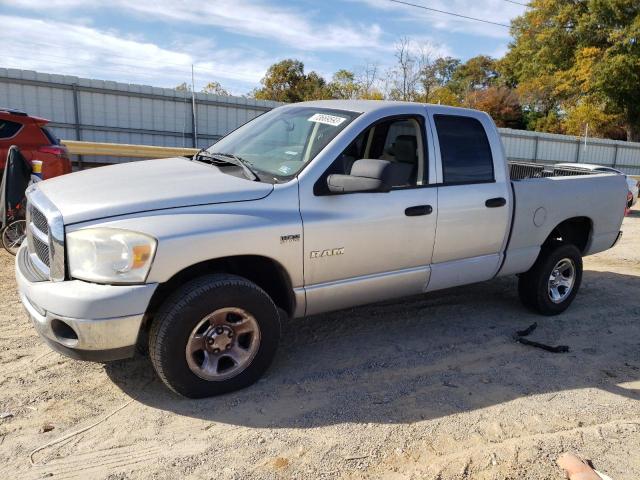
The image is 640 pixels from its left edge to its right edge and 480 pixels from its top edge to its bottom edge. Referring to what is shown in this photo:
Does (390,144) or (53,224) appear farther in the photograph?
(390,144)

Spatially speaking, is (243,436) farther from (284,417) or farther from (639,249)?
(639,249)

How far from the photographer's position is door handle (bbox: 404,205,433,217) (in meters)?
4.15

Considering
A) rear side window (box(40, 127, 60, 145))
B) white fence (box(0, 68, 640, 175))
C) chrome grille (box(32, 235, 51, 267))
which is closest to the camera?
chrome grille (box(32, 235, 51, 267))

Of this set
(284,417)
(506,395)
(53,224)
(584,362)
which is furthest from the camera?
(584,362)

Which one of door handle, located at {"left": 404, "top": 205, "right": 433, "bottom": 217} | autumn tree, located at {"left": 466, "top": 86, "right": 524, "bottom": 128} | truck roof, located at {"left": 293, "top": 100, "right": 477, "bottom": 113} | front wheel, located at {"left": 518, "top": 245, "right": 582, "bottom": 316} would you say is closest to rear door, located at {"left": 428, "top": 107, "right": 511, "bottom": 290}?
door handle, located at {"left": 404, "top": 205, "right": 433, "bottom": 217}

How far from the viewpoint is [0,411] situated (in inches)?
131

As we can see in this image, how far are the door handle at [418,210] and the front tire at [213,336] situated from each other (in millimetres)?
1289

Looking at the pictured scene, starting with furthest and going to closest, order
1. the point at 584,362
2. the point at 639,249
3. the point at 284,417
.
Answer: the point at 639,249, the point at 584,362, the point at 284,417

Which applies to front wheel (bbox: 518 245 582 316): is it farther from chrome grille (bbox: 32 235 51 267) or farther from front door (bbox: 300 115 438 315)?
chrome grille (bbox: 32 235 51 267)

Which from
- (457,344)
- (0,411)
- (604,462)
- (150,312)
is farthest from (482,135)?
(0,411)

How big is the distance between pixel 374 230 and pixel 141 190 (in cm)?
163

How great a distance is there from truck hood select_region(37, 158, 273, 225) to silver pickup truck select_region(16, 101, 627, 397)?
0.04 feet

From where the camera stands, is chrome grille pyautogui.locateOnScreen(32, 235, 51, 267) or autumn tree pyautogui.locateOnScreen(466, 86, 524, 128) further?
autumn tree pyautogui.locateOnScreen(466, 86, 524, 128)

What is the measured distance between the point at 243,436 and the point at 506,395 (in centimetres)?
188
